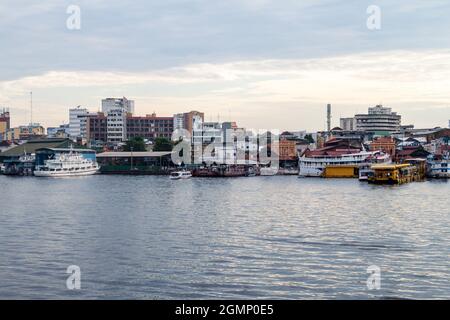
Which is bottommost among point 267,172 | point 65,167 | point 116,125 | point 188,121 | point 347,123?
point 267,172

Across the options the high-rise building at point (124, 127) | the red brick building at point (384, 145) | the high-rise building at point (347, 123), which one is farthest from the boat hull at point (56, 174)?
the high-rise building at point (347, 123)

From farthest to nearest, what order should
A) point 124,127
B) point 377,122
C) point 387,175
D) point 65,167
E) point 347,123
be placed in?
point 347,123, point 377,122, point 124,127, point 65,167, point 387,175

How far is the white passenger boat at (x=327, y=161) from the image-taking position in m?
58.9

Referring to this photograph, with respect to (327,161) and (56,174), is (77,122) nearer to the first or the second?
(56,174)

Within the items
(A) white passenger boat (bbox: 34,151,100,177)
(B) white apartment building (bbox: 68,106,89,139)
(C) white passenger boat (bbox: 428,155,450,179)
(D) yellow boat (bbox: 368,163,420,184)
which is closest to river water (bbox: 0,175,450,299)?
(D) yellow boat (bbox: 368,163,420,184)

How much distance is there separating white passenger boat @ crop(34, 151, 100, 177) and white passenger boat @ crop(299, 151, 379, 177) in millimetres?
23415

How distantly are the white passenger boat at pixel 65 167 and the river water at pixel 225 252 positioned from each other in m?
38.4

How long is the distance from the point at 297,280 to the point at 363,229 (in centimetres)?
760

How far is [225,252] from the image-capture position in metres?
14.6

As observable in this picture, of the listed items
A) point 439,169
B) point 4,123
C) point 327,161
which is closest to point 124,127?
point 4,123

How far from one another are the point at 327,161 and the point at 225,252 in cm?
4649
